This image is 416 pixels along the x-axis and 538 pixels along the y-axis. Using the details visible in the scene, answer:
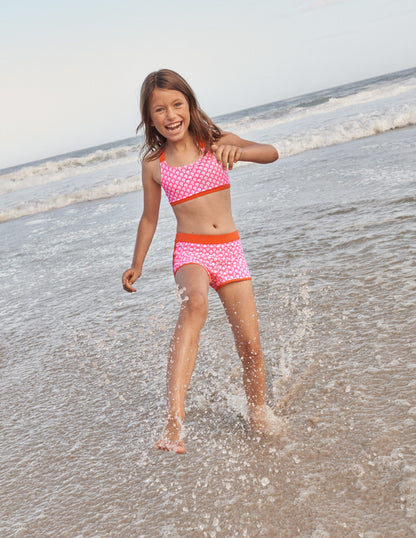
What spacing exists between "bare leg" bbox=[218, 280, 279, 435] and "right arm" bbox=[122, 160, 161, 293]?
49 cm

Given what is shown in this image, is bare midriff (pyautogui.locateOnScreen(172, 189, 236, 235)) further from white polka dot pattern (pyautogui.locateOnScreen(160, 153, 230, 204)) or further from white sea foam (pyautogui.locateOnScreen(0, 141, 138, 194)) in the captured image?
white sea foam (pyautogui.locateOnScreen(0, 141, 138, 194))

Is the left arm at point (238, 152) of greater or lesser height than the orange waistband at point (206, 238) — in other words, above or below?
above

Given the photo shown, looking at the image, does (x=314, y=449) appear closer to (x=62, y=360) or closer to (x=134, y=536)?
(x=134, y=536)

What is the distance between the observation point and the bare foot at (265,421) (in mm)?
2521

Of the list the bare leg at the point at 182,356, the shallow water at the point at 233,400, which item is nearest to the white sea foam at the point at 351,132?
the shallow water at the point at 233,400

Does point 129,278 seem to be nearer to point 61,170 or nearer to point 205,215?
point 205,215

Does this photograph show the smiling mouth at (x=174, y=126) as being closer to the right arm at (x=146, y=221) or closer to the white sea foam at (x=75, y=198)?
the right arm at (x=146, y=221)

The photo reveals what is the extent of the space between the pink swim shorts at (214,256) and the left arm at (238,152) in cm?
39

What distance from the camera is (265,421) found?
2.57 meters

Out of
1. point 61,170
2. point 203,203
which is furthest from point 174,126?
point 61,170

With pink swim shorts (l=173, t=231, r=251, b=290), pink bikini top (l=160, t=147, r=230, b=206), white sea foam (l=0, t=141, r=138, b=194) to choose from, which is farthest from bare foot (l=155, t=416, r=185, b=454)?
white sea foam (l=0, t=141, r=138, b=194)

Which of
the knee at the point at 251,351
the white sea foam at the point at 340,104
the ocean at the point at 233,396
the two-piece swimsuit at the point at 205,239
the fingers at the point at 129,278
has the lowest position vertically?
the white sea foam at the point at 340,104

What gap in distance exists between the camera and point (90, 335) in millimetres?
4309

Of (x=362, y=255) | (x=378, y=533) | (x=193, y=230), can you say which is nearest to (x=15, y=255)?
(x=362, y=255)
